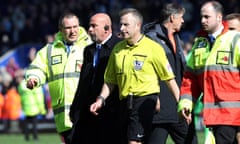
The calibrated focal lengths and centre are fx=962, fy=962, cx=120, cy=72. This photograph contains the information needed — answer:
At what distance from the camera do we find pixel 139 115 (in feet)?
41.0

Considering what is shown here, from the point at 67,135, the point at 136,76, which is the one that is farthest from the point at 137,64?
the point at 67,135

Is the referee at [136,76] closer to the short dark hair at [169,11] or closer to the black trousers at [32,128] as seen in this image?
the short dark hair at [169,11]

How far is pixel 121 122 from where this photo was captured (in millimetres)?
12672

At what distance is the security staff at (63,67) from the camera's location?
14.1 meters

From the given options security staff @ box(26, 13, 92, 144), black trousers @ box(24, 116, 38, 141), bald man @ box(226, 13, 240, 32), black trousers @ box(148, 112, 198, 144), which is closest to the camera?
black trousers @ box(148, 112, 198, 144)

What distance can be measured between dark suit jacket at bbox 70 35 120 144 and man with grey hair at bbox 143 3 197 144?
0.86 metres

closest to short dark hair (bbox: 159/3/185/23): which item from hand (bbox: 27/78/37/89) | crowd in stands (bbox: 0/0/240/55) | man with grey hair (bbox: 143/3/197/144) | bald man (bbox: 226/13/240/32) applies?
man with grey hair (bbox: 143/3/197/144)

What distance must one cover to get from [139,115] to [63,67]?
81.8 inches

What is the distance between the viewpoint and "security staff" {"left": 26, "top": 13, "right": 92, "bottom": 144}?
554 inches

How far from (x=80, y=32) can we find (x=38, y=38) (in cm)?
2238

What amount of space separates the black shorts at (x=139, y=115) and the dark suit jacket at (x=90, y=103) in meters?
0.61

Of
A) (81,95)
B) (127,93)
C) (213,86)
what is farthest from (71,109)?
(213,86)

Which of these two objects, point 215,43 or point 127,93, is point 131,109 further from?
point 215,43

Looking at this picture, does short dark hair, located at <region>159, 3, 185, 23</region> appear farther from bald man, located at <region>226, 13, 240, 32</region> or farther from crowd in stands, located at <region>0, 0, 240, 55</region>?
crowd in stands, located at <region>0, 0, 240, 55</region>
